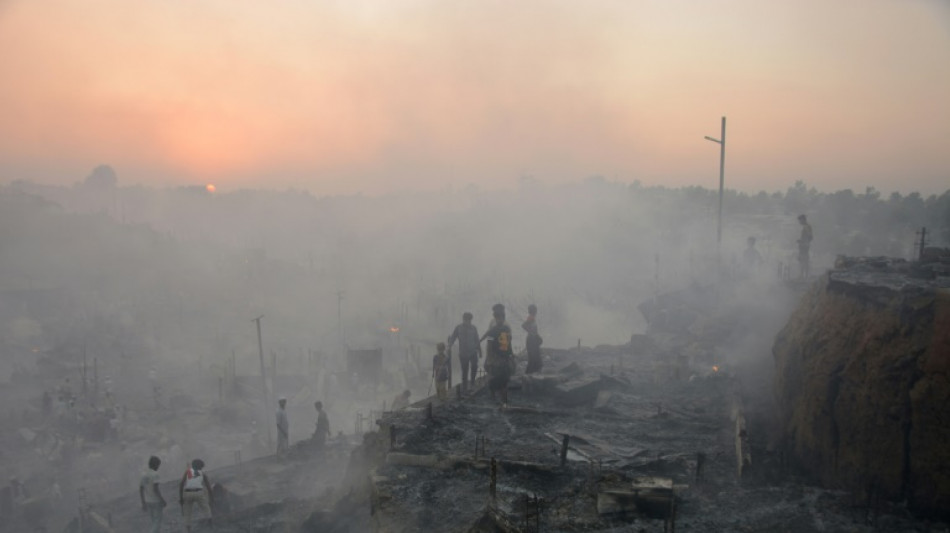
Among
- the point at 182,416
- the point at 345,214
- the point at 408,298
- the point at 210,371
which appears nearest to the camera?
the point at 182,416

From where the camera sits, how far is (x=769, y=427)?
8219 mm

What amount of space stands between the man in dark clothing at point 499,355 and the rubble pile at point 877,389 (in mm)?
4217

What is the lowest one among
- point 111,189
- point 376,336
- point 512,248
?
point 376,336

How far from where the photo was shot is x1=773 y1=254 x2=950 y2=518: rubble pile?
554cm

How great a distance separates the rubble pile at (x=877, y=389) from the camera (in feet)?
18.2

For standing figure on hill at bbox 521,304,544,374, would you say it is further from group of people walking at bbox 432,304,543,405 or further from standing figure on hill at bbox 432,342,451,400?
standing figure on hill at bbox 432,342,451,400

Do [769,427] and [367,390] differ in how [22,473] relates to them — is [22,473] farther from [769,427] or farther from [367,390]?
[769,427]

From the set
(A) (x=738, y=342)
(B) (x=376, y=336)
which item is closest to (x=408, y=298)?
(B) (x=376, y=336)

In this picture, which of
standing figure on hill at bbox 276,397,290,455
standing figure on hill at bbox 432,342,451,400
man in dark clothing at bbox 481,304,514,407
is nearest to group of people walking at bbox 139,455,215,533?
standing figure on hill at bbox 276,397,290,455

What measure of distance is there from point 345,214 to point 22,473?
89329 mm

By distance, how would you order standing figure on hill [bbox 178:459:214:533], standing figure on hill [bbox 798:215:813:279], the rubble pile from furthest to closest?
1. standing figure on hill [bbox 798:215:813:279]
2. standing figure on hill [bbox 178:459:214:533]
3. the rubble pile

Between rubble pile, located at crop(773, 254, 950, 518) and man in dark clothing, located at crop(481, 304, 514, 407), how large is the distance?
422cm

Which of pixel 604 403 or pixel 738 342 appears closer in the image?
pixel 604 403

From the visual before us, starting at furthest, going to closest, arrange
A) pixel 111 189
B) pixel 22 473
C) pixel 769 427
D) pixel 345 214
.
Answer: pixel 345 214, pixel 111 189, pixel 22 473, pixel 769 427
